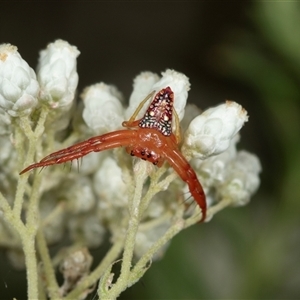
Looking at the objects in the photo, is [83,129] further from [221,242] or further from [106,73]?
[106,73]

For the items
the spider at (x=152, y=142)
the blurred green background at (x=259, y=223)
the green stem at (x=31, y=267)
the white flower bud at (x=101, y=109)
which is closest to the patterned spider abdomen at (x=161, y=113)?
the spider at (x=152, y=142)

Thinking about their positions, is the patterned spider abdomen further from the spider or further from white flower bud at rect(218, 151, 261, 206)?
white flower bud at rect(218, 151, 261, 206)

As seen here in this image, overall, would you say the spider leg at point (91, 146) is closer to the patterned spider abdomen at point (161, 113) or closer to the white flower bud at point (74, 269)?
the patterned spider abdomen at point (161, 113)

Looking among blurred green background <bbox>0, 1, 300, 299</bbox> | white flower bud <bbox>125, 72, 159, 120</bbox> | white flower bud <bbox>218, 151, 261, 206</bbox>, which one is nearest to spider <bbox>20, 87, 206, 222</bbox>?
white flower bud <bbox>125, 72, 159, 120</bbox>

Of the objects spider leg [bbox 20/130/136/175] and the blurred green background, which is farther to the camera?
the blurred green background

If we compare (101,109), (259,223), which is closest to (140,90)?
(101,109)
